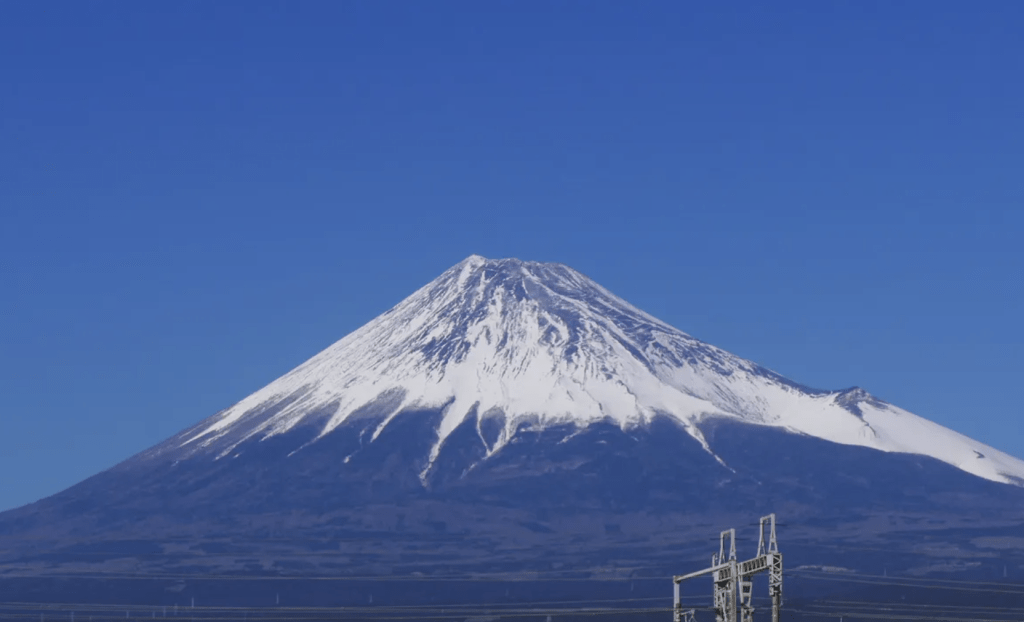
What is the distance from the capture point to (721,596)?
2955 inches

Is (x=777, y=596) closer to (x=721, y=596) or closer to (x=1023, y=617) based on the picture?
(x=721, y=596)

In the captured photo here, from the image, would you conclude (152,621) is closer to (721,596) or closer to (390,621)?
(390,621)

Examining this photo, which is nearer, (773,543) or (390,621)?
(773,543)

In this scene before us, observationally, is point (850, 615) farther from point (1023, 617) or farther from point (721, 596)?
point (721, 596)

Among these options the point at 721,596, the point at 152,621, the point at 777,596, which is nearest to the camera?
the point at 777,596

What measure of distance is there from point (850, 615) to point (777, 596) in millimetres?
136304

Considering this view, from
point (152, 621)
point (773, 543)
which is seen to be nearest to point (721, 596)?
point (773, 543)

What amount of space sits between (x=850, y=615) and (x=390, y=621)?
1805 inches

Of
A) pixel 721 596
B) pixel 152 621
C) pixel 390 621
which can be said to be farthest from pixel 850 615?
pixel 721 596

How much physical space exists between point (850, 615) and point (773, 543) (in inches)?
5321

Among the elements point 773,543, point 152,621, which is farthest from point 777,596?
point 152,621

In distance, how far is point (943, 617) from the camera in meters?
197

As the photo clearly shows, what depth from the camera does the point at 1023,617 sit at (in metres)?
198

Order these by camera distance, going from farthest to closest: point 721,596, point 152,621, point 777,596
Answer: point 152,621 → point 721,596 → point 777,596
